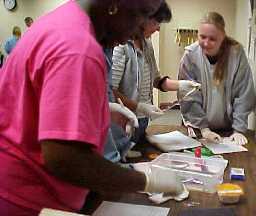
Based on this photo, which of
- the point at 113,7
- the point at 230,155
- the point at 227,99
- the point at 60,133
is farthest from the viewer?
the point at 227,99

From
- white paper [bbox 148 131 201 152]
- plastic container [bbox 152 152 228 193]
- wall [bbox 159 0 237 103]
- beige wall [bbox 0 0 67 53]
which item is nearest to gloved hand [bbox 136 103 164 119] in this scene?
white paper [bbox 148 131 201 152]

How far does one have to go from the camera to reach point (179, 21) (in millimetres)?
6203

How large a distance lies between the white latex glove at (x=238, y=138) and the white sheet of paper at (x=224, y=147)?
0.04m

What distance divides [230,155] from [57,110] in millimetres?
1271

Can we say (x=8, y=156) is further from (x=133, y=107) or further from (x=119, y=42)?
(x=133, y=107)

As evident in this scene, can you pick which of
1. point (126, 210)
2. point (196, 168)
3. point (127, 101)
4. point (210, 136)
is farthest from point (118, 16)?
point (210, 136)

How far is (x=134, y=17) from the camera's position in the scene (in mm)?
809

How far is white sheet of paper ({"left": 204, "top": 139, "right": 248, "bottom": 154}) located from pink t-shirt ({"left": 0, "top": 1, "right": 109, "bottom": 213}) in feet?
3.49

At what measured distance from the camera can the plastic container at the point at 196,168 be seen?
137cm

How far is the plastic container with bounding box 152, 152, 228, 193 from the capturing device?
4.48 ft

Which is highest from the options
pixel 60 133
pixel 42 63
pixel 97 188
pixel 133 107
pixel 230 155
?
pixel 42 63

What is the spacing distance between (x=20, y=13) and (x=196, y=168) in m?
6.50

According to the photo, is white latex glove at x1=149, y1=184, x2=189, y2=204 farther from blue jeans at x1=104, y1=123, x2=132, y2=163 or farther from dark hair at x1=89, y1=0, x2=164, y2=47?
dark hair at x1=89, y1=0, x2=164, y2=47

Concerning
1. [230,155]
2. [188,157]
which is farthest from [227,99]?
[188,157]
